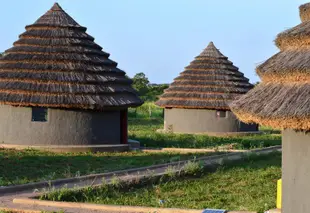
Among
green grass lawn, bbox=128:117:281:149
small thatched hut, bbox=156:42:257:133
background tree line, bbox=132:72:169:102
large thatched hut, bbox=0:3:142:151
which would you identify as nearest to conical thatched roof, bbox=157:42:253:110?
small thatched hut, bbox=156:42:257:133

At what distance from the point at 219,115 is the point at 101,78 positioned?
9754mm

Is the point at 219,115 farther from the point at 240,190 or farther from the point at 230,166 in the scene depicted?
the point at 240,190

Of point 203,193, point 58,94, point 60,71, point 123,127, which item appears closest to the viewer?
point 203,193

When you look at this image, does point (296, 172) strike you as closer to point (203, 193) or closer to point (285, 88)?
point (285, 88)

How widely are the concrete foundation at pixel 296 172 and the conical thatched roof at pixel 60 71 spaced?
38.5ft

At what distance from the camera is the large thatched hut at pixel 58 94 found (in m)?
21.3

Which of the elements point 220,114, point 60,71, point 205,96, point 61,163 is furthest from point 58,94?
point 220,114

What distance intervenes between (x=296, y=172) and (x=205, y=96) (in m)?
20.7

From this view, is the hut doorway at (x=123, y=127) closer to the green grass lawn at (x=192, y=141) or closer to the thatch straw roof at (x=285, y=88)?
the green grass lawn at (x=192, y=141)

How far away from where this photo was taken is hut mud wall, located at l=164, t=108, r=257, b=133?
30422 millimetres

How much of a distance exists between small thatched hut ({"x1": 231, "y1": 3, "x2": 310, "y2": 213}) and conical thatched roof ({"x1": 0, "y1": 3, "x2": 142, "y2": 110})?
1122 centimetres

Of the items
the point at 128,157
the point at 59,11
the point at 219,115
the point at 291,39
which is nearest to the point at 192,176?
the point at 128,157

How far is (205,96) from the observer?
100.0 ft

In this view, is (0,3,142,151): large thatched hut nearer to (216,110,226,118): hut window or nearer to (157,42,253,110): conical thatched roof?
(157,42,253,110): conical thatched roof
